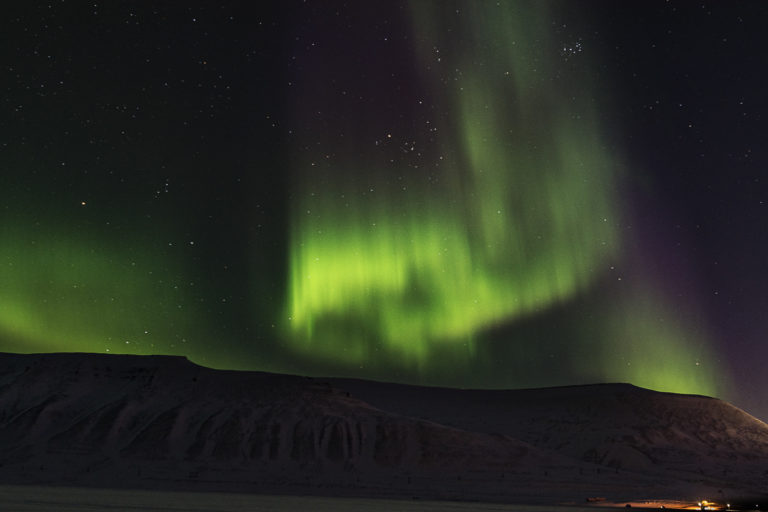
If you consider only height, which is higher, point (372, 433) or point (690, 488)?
point (372, 433)

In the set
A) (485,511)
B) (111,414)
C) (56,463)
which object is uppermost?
(111,414)

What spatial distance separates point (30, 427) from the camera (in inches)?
7352

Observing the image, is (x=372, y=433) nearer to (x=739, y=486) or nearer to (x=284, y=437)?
(x=284, y=437)

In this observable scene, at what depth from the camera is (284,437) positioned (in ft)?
591

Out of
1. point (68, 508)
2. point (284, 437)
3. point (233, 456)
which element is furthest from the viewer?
point (284, 437)

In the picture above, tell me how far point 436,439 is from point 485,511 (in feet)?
333

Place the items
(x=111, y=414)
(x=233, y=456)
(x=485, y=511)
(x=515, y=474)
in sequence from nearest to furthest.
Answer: (x=485, y=511) < (x=515, y=474) < (x=233, y=456) < (x=111, y=414)

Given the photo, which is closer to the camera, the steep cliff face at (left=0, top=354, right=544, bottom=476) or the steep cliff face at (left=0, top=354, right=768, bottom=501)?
the steep cliff face at (left=0, top=354, right=768, bottom=501)

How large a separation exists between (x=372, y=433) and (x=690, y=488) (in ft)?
209

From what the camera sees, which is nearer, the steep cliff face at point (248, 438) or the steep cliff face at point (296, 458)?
the steep cliff face at point (296, 458)

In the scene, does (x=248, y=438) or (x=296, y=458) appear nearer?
(x=296, y=458)

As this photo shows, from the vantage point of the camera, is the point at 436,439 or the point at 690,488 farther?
the point at 436,439

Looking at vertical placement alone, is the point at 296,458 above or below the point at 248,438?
below

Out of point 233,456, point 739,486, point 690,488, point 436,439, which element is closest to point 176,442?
point 233,456
